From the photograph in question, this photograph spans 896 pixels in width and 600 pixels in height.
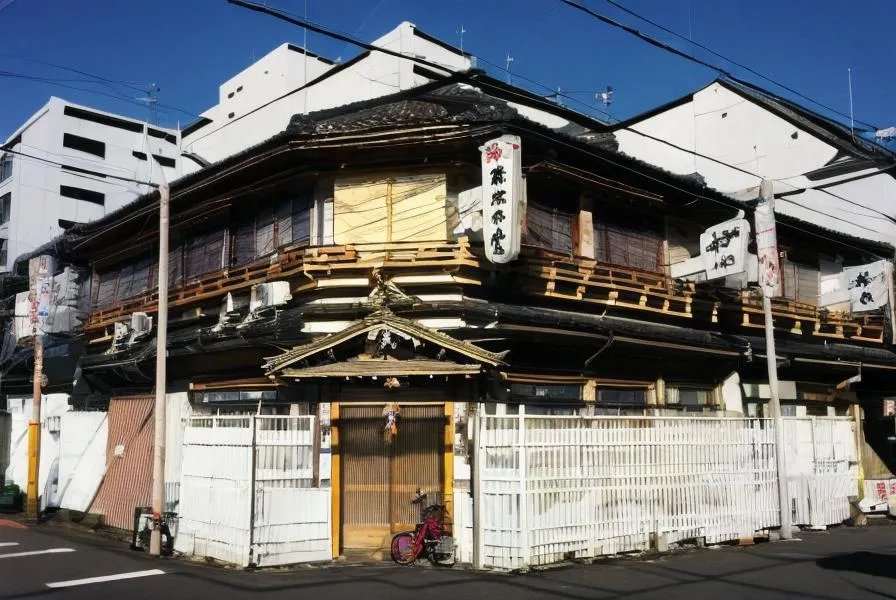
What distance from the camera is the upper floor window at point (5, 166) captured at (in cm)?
5106

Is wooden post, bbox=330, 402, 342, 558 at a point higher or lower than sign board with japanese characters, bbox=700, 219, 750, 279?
lower

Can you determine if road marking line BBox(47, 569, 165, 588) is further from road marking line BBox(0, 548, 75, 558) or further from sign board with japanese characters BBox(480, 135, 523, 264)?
sign board with japanese characters BBox(480, 135, 523, 264)

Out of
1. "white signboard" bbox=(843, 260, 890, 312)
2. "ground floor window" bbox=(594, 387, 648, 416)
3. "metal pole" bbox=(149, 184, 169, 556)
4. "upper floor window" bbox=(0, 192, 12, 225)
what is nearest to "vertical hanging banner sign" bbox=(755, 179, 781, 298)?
"ground floor window" bbox=(594, 387, 648, 416)

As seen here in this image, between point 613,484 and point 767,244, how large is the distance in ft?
23.7

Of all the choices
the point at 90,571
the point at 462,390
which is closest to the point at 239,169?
the point at 462,390

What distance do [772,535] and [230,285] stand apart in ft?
42.7

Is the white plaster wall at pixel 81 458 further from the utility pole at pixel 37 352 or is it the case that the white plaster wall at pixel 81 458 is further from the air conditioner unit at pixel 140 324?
the air conditioner unit at pixel 140 324

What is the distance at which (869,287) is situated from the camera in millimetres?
22625

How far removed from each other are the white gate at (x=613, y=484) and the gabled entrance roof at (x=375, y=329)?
1.39 m

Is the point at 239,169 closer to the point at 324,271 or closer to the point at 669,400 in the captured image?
the point at 324,271

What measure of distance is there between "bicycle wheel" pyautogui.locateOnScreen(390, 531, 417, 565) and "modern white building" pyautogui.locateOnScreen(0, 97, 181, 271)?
40.3m

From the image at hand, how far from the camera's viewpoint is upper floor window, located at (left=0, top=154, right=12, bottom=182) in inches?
2010

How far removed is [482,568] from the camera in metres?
12.3

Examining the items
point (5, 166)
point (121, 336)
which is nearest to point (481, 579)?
→ point (121, 336)
